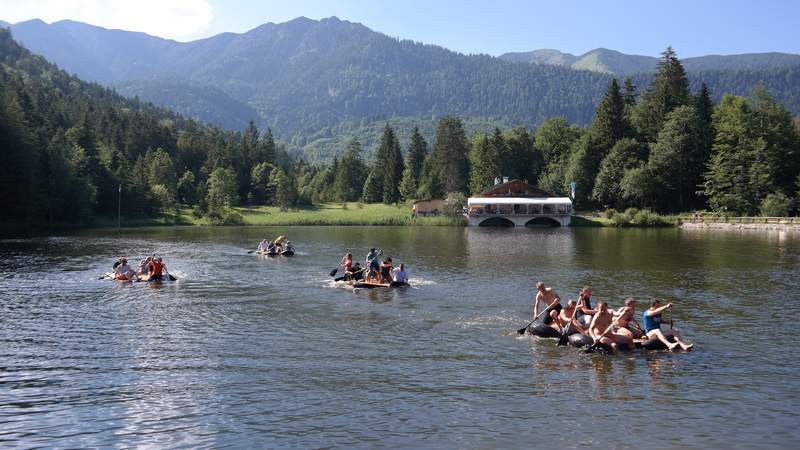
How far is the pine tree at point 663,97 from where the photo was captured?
125 metres

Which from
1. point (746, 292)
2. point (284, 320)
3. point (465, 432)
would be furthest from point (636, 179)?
point (465, 432)

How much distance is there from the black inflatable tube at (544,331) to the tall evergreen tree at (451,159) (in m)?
128

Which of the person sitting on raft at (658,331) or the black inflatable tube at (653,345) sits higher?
the person sitting on raft at (658,331)

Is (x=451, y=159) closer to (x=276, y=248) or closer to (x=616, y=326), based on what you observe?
(x=276, y=248)

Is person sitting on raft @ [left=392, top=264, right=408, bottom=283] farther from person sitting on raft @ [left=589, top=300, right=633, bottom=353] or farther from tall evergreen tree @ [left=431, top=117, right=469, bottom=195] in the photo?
tall evergreen tree @ [left=431, top=117, right=469, bottom=195]

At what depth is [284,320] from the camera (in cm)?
2838

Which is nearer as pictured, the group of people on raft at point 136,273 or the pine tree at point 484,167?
the group of people on raft at point 136,273

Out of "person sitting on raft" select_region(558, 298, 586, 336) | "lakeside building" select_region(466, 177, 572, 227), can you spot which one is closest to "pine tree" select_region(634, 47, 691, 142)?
"lakeside building" select_region(466, 177, 572, 227)

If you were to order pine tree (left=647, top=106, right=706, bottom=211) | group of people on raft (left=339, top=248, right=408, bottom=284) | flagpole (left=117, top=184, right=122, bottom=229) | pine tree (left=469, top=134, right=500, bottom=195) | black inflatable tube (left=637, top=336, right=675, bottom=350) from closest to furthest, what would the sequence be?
black inflatable tube (left=637, top=336, right=675, bottom=350) < group of people on raft (left=339, top=248, right=408, bottom=284) < pine tree (left=647, top=106, right=706, bottom=211) < flagpole (left=117, top=184, right=122, bottom=229) < pine tree (left=469, top=134, right=500, bottom=195)

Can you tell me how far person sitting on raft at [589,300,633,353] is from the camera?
73.6 feet

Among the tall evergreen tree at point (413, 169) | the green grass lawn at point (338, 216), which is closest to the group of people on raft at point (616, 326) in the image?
the green grass lawn at point (338, 216)

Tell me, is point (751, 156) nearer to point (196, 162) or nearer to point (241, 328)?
point (241, 328)

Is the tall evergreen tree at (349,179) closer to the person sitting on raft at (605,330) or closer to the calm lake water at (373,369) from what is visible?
the calm lake water at (373,369)

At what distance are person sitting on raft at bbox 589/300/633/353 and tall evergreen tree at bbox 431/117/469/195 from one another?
424 feet
